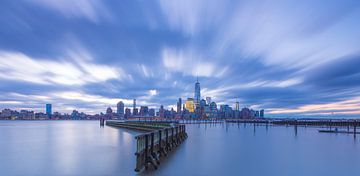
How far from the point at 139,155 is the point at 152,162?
2100 millimetres

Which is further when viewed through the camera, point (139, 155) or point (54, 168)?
point (54, 168)

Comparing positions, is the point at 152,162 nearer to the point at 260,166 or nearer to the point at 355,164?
the point at 260,166

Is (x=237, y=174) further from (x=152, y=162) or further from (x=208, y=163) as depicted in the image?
(x=152, y=162)

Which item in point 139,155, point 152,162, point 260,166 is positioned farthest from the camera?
point 260,166

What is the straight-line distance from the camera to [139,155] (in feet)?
54.6

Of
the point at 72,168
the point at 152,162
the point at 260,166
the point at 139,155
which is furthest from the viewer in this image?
the point at 260,166

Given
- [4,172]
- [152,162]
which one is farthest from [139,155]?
[4,172]

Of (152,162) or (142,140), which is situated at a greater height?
(142,140)

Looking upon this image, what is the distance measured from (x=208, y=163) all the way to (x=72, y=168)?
1065 centimetres

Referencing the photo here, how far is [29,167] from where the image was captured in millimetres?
21547

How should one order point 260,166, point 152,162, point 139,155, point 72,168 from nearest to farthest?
point 139,155 < point 152,162 < point 72,168 < point 260,166

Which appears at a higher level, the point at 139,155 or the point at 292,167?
the point at 139,155

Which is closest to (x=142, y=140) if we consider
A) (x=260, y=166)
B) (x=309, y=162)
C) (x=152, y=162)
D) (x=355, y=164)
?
(x=152, y=162)

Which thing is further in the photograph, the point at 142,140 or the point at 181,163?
the point at 181,163
